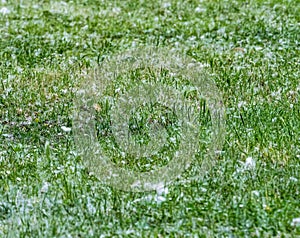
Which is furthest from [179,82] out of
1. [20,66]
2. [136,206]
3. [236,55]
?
[136,206]

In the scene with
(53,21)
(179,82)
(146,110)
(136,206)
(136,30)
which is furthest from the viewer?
(53,21)

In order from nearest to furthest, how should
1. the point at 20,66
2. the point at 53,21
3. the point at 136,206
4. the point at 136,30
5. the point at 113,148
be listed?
the point at 136,206 → the point at 113,148 → the point at 20,66 → the point at 136,30 → the point at 53,21

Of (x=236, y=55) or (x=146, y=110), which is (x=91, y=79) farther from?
(x=236, y=55)

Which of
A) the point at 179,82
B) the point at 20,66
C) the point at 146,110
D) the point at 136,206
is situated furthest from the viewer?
the point at 20,66

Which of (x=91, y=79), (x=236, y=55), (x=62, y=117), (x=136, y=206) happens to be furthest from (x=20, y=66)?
(x=136, y=206)

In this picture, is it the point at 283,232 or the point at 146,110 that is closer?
the point at 283,232

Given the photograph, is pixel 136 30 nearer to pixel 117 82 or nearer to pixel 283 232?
pixel 117 82
